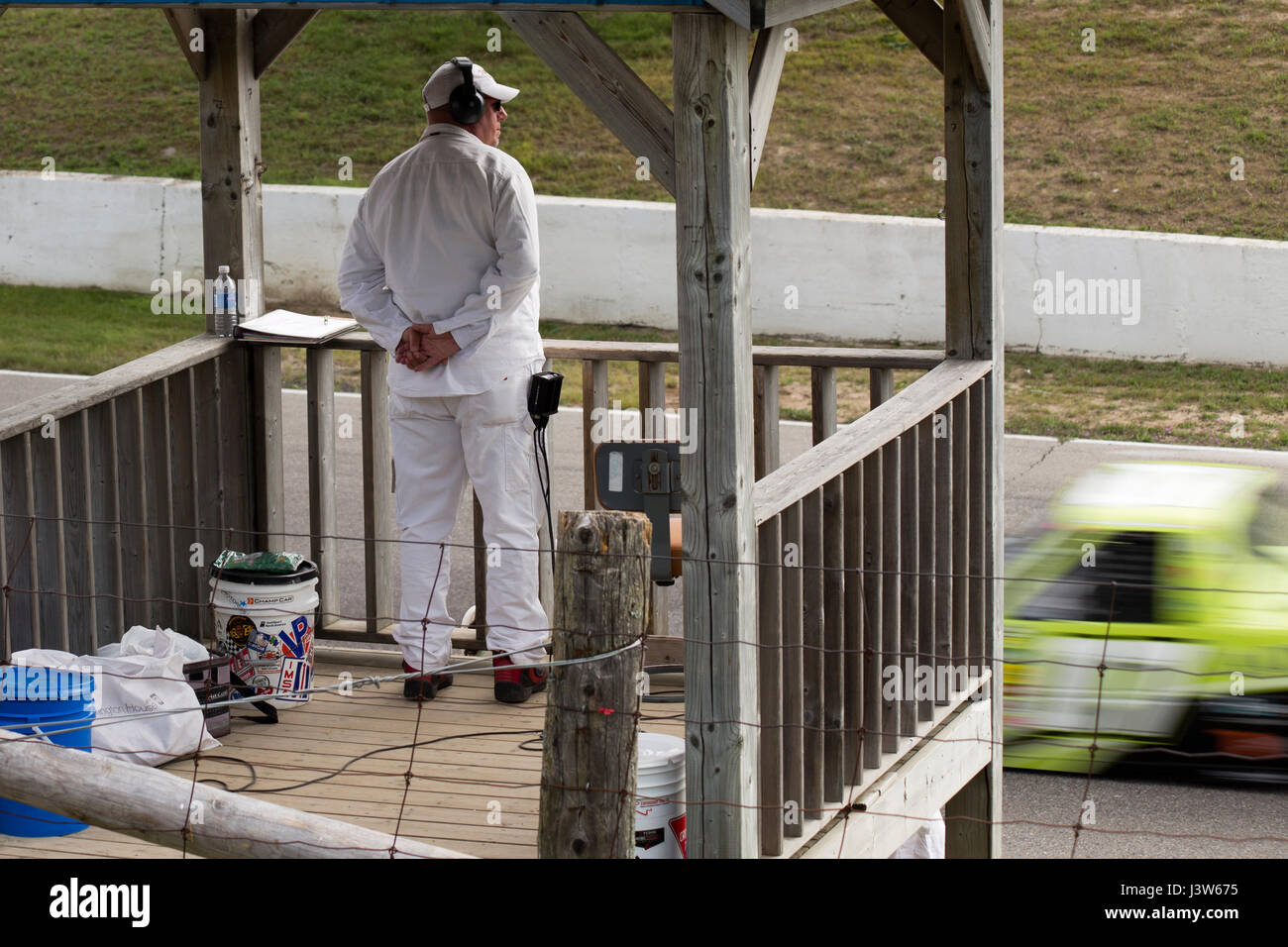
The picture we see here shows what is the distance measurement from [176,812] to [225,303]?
3.26m

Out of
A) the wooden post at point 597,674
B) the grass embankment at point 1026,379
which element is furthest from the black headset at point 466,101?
the grass embankment at point 1026,379

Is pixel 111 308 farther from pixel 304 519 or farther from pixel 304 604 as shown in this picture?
pixel 304 604

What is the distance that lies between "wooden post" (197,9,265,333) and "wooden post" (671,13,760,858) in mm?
3004

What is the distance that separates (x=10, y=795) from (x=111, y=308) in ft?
47.8

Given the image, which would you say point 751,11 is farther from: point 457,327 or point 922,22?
point 922,22

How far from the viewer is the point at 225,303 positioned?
6.54 m

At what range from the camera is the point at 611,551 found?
363cm

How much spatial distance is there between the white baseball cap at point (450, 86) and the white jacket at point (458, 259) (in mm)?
94

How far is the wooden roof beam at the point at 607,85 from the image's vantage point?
392 cm

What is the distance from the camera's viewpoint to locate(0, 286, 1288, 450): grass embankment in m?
13.9
